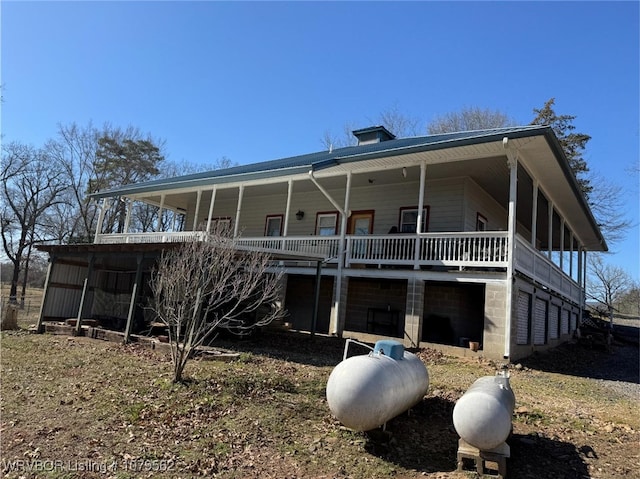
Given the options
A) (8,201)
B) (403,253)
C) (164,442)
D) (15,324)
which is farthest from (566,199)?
(8,201)

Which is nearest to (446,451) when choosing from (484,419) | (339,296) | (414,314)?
(484,419)

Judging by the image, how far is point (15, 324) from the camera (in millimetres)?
13484

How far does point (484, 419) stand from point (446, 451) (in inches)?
40.5

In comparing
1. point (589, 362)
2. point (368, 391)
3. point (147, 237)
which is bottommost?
point (589, 362)

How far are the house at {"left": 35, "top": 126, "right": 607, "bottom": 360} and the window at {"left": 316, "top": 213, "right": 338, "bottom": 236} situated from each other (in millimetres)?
46

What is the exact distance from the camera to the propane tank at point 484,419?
160 inches

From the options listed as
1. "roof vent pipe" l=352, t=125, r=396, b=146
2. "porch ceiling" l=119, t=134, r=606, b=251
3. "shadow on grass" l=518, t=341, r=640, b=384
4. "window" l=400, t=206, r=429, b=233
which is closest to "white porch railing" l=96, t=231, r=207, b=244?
"porch ceiling" l=119, t=134, r=606, b=251

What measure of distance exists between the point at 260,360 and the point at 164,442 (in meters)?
4.06

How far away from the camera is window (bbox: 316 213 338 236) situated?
1669cm

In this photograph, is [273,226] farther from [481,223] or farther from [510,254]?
[510,254]

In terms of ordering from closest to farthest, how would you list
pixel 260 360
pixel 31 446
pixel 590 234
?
pixel 31 446, pixel 260 360, pixel 590 234

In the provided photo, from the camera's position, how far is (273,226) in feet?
61.0

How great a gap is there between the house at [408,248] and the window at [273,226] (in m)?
0.06

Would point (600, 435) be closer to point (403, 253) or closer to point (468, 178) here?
point (403, 253)
